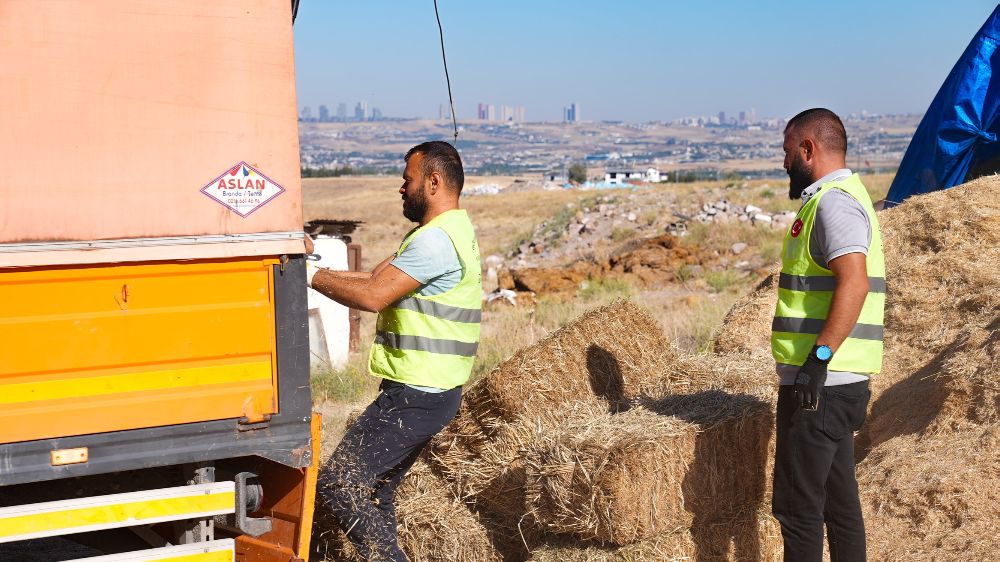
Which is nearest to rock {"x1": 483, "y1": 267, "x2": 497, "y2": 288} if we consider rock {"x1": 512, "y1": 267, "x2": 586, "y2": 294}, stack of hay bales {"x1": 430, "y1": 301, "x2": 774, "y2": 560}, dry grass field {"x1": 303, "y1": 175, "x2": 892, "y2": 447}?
dry grass field {"x1": 303, "y1": 175, "x2": 892, "y2": 447}

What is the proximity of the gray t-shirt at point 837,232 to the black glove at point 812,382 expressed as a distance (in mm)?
181

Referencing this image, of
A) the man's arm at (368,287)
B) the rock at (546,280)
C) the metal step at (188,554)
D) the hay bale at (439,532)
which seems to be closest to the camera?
the metal step at (188,554)

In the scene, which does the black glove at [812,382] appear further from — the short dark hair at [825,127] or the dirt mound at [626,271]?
the dirt mound at [626,271]

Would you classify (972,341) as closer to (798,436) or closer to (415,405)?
(798,436)

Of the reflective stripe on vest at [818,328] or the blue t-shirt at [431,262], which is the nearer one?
the reflective stripe on vest at [818,328]

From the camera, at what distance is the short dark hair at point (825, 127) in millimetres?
4316

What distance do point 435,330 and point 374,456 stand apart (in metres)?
0.62

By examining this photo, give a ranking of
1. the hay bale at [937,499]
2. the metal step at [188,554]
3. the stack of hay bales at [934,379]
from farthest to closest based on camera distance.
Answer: the stack of hay bales at [934,379] < the hay bale at [937,499] < the metal step at [188,554]

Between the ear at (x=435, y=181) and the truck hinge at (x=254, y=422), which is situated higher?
the ear at (x=435, y=181)

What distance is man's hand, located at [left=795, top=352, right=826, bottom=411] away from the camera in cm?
402

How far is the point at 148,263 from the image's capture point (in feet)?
12.2

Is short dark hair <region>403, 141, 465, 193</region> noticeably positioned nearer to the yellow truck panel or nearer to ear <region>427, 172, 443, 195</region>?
ear <region>427, 172, 443, 195</region>

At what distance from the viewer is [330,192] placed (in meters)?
73.2

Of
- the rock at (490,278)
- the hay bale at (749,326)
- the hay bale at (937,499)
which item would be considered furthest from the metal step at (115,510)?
the rock at (490,278)
